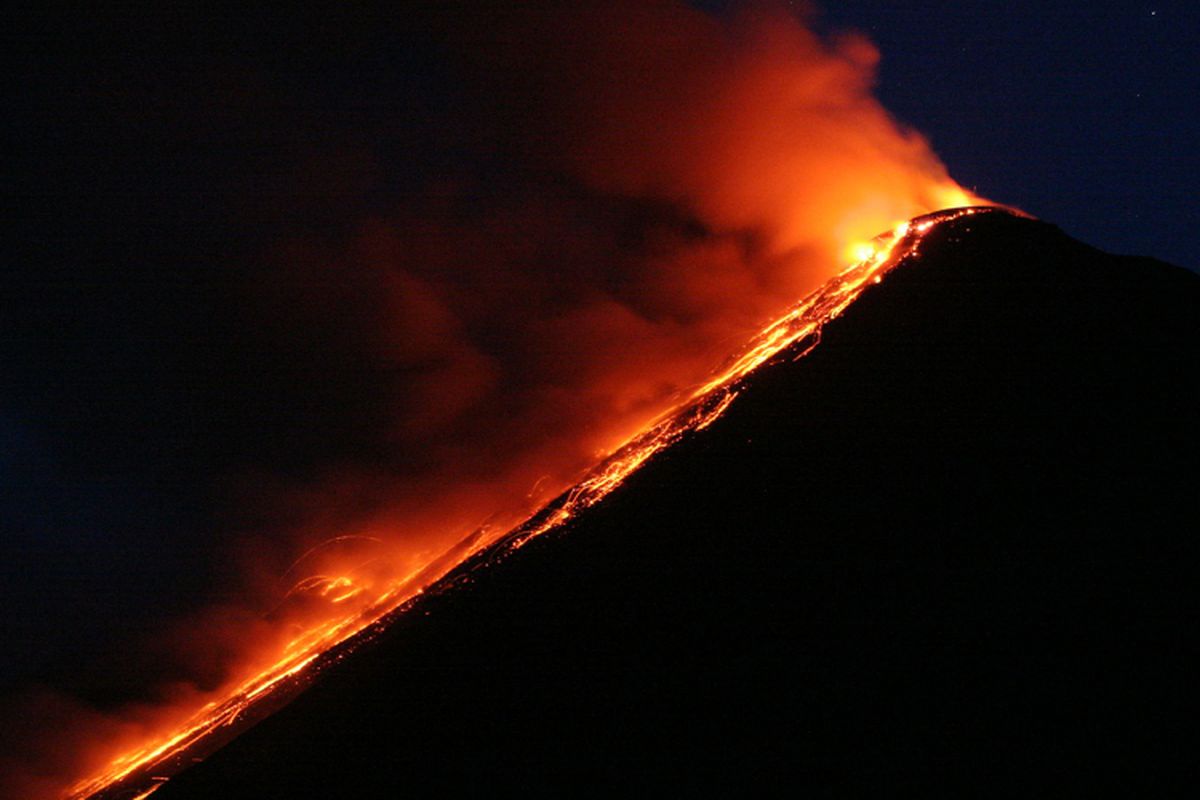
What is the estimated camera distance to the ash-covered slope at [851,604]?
8.75ft

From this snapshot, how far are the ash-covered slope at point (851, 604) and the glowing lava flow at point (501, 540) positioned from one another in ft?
0.67

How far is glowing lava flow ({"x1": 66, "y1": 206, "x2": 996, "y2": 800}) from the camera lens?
392 cm

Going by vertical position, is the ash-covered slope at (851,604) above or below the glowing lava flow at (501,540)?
below

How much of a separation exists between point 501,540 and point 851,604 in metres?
1.84

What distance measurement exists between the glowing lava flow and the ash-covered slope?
203mm

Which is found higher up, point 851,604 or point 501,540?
point 501,540

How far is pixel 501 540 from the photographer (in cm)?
411

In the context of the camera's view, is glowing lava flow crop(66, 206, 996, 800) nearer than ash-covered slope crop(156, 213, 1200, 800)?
No

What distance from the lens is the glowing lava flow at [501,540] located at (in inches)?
154

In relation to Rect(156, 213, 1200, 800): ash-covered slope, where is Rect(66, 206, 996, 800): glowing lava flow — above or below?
above

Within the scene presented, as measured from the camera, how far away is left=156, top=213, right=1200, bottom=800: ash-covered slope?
2.67m

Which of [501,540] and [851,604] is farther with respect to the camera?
[501,540]

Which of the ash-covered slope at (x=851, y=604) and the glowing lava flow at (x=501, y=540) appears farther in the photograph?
the glowing lava flow at (x=501, y=540)

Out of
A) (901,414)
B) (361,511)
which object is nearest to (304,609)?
(361,511)
